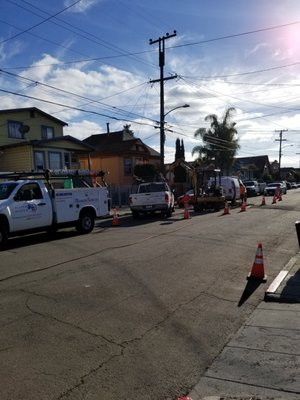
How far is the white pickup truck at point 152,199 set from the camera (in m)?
21.7

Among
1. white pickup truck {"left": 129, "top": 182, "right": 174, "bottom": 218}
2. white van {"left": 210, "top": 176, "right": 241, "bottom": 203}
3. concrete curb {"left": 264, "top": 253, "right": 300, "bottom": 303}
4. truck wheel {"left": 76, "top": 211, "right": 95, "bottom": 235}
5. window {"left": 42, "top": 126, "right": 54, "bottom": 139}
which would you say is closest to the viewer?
concrete curb {"left": 264, "top": 253, "right": 300, "bottom": 303}

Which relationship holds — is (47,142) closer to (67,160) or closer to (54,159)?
(54,159)

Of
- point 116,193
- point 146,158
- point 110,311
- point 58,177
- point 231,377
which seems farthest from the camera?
point 146,158

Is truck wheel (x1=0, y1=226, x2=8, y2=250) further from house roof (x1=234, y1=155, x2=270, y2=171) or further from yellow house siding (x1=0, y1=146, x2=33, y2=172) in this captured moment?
house roof (x1=234, y1=155, x2=270, y2=171)

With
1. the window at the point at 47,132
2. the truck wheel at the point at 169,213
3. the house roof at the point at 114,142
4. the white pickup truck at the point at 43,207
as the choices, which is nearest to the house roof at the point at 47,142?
the window at the point at 47,132

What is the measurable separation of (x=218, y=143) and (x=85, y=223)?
42.1m

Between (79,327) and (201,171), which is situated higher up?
(201,171)

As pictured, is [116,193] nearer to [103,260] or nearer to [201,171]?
[201,171]

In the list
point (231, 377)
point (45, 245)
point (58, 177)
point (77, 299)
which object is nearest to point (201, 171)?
point (58, 177)

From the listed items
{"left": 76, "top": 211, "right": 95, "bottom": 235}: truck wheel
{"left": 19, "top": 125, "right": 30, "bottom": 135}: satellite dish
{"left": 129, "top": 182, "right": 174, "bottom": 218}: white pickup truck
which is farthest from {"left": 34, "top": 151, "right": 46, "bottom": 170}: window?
{"left": 76, "top": 211, "right": 95, "bottom": 235}: truck wheel

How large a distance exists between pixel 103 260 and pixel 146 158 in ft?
123

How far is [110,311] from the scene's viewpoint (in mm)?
6387

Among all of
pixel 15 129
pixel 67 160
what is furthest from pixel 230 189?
pixel 15 129

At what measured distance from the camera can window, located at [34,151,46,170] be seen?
29.5 m
